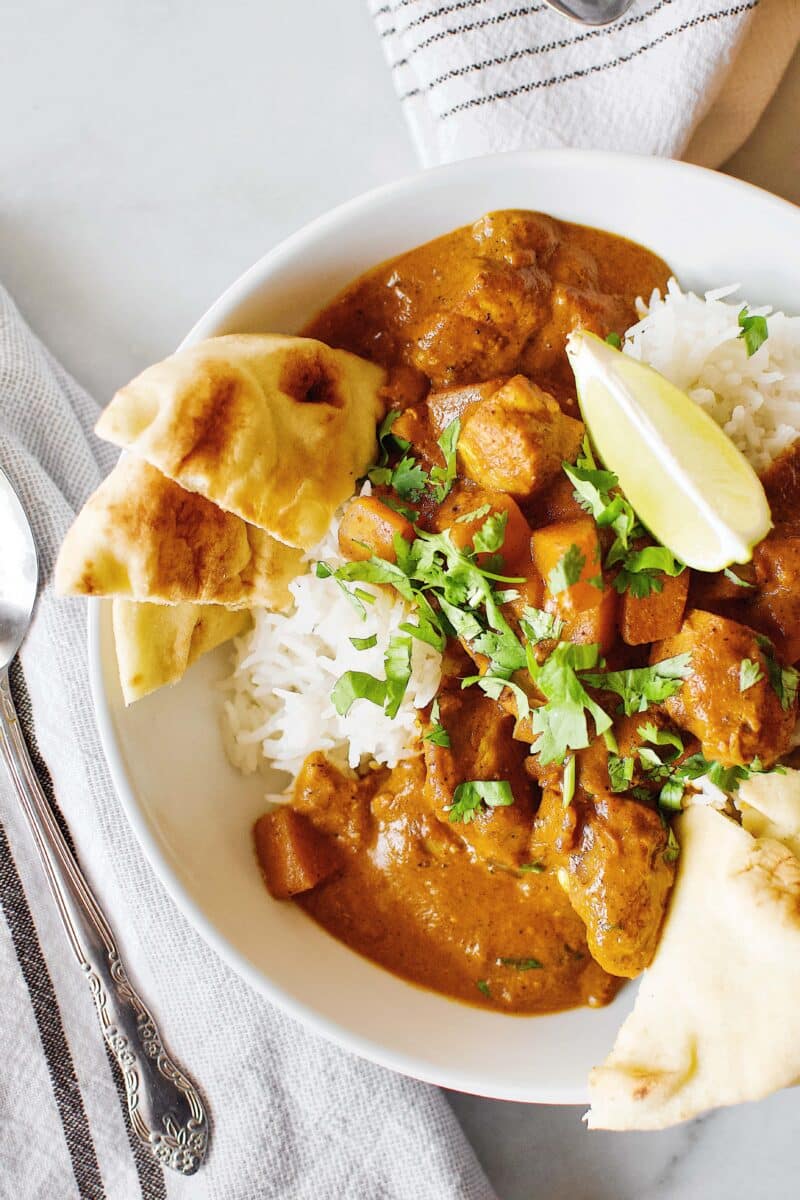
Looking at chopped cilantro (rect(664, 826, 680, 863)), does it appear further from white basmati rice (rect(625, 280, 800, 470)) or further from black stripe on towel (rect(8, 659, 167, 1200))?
black stripe on towel (rect(8, 659, 167, 1200))

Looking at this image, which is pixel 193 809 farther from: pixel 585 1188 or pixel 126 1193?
pixel 585 1188

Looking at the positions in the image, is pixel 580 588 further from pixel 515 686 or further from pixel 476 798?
pixel 476 798

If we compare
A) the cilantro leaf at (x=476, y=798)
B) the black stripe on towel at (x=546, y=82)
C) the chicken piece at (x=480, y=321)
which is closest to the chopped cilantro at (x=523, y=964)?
the cilantro leaf at (x=476, y=798)

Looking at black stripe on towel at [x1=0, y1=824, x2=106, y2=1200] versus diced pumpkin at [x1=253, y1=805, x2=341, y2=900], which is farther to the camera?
black stripe on towel at [x1=0, y1=824, x2=106, y2=1200]

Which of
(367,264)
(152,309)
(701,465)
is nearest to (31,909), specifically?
(152,309)

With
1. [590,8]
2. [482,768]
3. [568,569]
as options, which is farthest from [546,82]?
[482,768]

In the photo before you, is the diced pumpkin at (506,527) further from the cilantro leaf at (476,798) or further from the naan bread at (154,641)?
the naan bread at (154,641)

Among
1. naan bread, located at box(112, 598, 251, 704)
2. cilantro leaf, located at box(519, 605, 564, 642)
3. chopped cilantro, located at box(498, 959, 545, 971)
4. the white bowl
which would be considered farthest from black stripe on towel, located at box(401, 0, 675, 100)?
chopped cilantro, located at box(498, 959, 545, 971)
